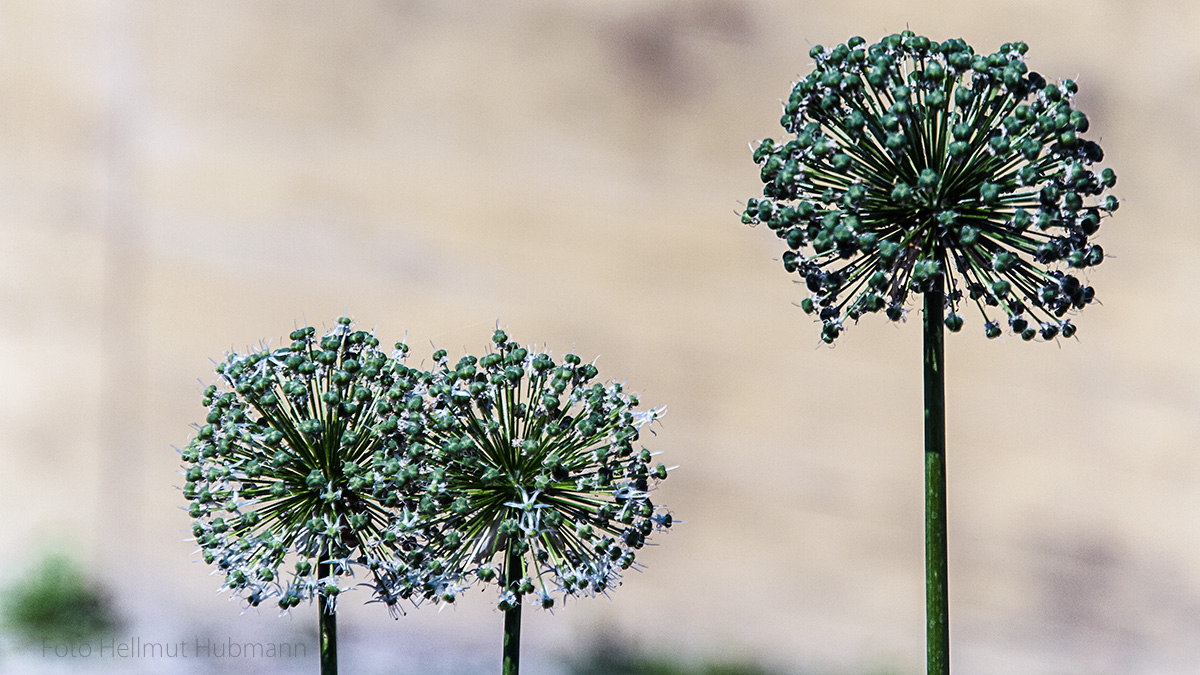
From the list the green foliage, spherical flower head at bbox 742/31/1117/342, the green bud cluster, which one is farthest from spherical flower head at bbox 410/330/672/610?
the green foliage

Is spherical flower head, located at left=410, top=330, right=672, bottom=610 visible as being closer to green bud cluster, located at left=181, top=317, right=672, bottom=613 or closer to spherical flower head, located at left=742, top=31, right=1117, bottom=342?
green bud cluster, located at left=181, top=317, right=672, bottom=613

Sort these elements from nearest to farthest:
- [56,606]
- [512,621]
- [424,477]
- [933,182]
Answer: [933,182], [424,477], [512,621], [56,606]

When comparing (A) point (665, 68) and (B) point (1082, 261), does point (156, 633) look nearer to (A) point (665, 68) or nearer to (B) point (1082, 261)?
(A) point (665, 68)

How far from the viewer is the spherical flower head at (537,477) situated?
3752 millimetres

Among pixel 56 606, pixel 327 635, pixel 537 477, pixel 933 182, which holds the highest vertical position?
pixel 933 182

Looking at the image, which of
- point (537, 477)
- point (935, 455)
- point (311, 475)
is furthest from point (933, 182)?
point (311, 475)

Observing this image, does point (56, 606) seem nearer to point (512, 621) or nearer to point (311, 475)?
point (311, 475)

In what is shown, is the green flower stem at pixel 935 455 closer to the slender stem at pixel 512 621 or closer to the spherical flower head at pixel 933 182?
the spherical flower head at pixel 933 182

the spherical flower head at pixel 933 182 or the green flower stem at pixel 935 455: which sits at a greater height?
the spherical flower head at pixel 933 182

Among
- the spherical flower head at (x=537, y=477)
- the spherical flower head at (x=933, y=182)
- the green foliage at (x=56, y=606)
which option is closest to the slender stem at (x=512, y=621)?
the spherical flower head at (x=537, y=477)

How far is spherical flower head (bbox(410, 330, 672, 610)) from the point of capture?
3.75m

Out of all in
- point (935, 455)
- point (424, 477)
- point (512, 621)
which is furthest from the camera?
point (512, 621)

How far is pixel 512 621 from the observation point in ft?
12.8

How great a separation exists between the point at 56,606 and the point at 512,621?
3047 millimetres
